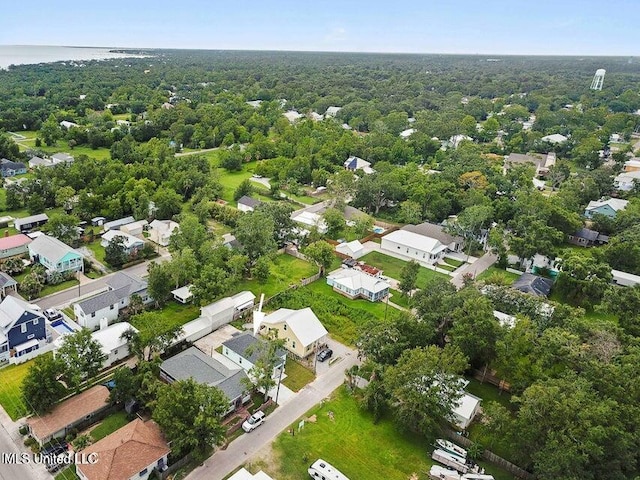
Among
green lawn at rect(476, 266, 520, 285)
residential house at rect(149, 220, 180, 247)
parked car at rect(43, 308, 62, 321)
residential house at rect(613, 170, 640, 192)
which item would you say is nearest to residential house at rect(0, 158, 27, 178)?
residential house at rect(149, 220, 180, 247)

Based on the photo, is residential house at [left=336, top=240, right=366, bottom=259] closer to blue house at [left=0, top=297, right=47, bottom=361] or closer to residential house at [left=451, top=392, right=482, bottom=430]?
residential house at [left=451, top=392, right=482, bottom=430]

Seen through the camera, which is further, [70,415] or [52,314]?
[52,314]

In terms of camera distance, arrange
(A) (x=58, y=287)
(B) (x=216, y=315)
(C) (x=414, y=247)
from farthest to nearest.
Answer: (C) (x=414, y=247) → (A) (x=58, y=287) → (B) (x=216, y=315)

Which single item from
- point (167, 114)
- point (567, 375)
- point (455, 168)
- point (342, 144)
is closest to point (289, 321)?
point (567, 375)

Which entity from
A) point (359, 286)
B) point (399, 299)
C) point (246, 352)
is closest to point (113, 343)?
point (246, 352)

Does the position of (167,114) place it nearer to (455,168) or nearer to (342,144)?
(342,144)

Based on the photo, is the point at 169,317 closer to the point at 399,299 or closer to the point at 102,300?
Answer: the point at 102,300
